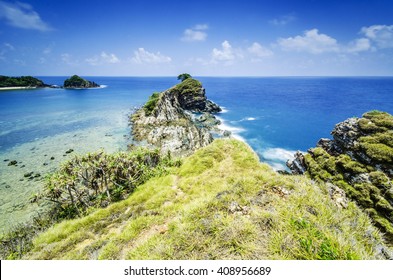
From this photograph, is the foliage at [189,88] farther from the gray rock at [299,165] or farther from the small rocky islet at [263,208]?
the small rocky islet at [263,208]

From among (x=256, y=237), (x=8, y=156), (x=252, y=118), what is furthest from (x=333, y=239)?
(x=252, y=118)

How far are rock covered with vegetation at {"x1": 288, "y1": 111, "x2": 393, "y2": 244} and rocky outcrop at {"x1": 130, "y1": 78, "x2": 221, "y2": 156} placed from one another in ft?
88.2

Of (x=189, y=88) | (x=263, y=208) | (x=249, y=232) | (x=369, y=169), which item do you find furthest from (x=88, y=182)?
(x=189, y=88)

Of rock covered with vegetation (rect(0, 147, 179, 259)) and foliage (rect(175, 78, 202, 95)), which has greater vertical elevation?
foliage (rect(175, 78, 202, 95))

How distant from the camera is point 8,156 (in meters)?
44.2

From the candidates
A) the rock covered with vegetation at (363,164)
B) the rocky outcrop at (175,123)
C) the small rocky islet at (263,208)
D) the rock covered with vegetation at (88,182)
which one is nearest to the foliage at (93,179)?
the rock covered with vegetation at (88,182)

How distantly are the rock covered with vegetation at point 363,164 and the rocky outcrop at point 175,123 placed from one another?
2687 centimetres

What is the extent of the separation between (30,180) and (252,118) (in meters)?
74.7

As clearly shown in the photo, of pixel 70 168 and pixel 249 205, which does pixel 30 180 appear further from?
pixel 249 205

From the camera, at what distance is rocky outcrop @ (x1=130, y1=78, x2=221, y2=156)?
5141 cm

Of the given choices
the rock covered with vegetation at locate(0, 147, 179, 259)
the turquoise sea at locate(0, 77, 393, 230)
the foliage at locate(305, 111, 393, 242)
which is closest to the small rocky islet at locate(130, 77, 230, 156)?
the turquoise sea at locate(0, 77, 393, 230)

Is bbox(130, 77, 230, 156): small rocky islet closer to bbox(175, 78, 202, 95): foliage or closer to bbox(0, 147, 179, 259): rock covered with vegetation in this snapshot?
bbox(175, 78, 202, 95): foliage

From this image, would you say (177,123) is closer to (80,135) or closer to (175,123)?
(175,123)

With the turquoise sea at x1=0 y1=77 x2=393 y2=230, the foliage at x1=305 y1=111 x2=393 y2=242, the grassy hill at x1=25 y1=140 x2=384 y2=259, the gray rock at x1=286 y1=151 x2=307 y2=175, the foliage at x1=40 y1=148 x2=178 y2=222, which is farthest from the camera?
the turquoise sea at x1=0 y1=77 x2=393 y2=230
